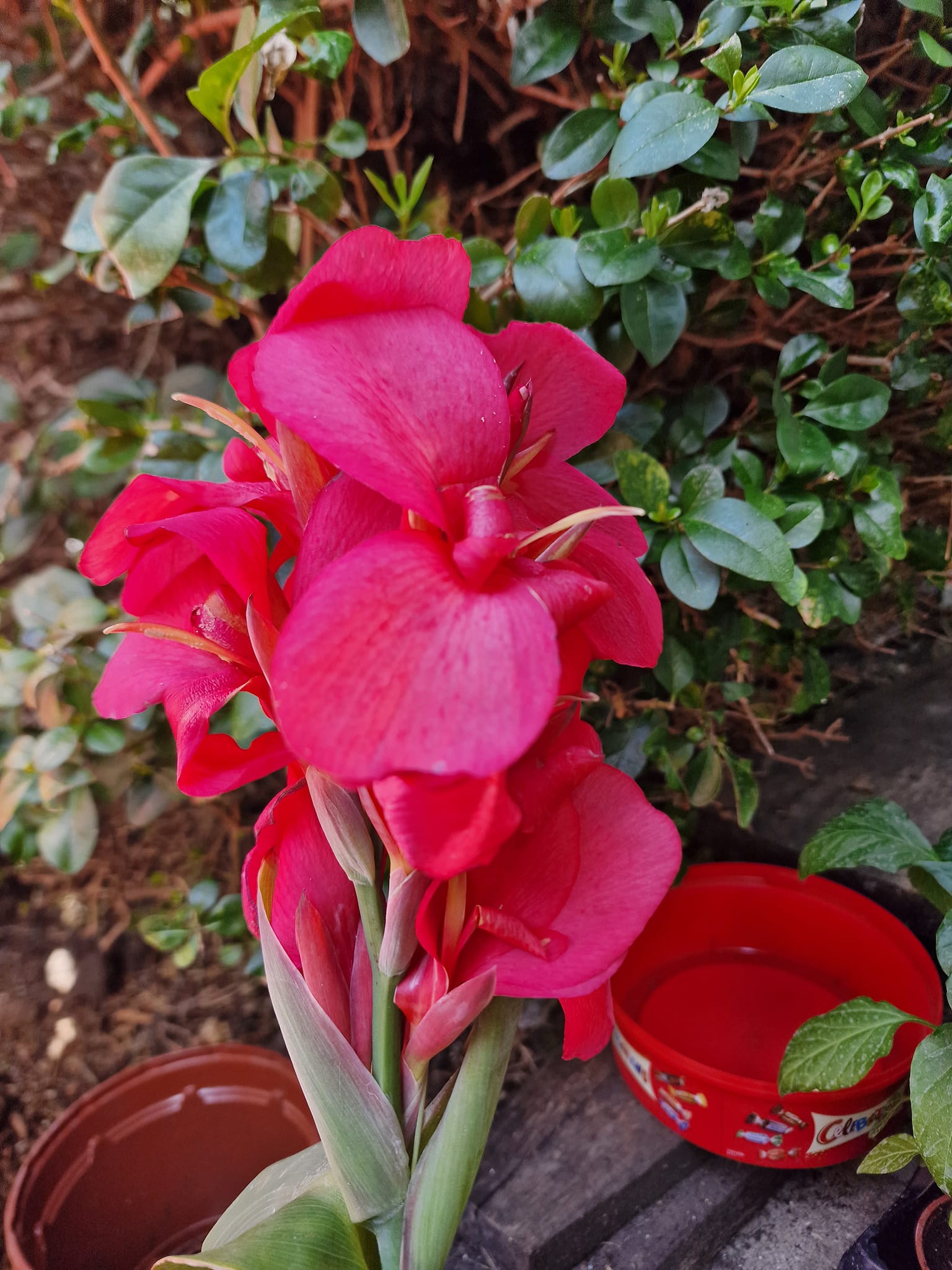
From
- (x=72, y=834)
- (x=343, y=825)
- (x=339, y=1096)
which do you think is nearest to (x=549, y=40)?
(x=343, y=825)

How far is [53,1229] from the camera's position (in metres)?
0.73

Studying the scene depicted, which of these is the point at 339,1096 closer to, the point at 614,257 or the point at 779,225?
the point at 614,257

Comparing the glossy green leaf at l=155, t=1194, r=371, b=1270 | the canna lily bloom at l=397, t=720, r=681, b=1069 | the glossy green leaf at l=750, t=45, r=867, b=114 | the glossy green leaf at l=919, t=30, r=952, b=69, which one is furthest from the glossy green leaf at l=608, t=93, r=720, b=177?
the glossy green leaf at l=155, t=1194, r=371, b=1270

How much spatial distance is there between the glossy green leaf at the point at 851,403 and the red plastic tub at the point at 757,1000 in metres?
0.44

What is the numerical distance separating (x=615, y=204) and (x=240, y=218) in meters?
0.26

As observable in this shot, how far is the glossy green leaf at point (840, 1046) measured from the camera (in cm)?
54

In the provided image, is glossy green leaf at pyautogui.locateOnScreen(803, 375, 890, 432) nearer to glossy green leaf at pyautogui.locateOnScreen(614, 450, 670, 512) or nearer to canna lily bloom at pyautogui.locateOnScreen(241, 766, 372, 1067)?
glossy green leaf at pyautogui.locateOnScreen(614, 450, 670, 512)

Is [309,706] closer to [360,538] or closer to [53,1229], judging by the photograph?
[360,538]

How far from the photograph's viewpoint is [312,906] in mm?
367

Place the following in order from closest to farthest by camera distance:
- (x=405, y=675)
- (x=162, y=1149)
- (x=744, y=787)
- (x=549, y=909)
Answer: (x=405, y=675) < (x=549, y=909) < (x=744, y=787) < (x=162, y=1149)

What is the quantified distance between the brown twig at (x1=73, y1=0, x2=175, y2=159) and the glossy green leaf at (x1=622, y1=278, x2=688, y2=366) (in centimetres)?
38

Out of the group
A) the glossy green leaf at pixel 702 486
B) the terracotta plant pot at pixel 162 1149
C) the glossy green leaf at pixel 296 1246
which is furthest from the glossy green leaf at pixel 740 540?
the terracotta plant pot at pixel 162 1149

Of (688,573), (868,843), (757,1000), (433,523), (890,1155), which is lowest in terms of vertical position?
(757,1000)

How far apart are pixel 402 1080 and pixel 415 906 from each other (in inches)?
4.1
